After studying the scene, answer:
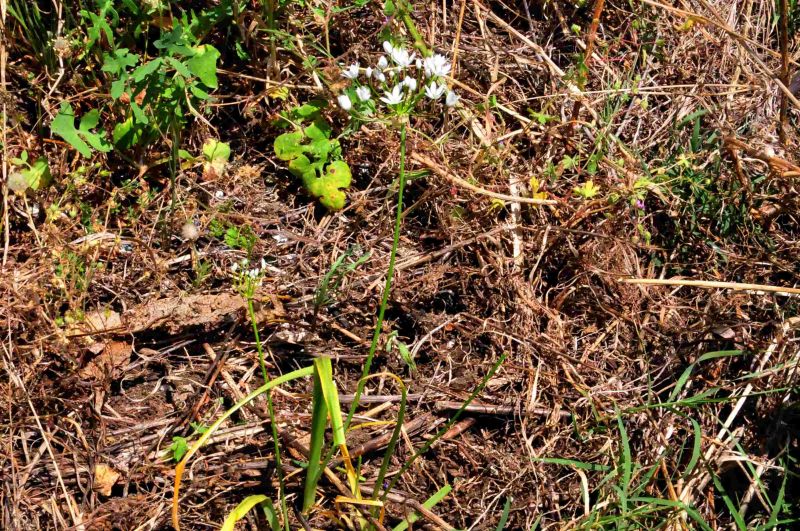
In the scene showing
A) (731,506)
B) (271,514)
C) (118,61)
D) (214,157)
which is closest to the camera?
(271,514)

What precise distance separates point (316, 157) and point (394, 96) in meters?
0.35

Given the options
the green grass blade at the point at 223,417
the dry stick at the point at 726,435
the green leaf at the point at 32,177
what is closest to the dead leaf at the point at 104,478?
the green grass blade at the point at 223,417

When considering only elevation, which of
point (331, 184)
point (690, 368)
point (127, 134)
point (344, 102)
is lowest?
point (690, 368)

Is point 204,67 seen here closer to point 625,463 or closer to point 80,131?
point 80,131

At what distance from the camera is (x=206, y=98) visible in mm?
2494

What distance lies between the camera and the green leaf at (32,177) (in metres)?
2.27

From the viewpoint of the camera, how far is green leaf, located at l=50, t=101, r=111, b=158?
2301 mm

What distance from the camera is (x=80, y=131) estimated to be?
7.72 ft

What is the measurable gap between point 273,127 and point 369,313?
77cm

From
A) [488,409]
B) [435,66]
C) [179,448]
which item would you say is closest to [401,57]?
[435,66]

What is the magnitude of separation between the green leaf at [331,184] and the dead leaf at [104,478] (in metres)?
1.05

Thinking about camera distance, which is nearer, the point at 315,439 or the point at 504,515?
the point at 315,439

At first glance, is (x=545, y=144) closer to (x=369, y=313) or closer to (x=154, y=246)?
(x=369, y=313)

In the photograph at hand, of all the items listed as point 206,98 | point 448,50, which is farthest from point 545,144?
point 206,98
